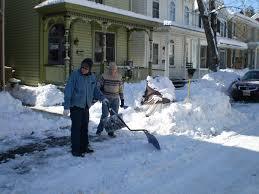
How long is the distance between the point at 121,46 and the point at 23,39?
598cm

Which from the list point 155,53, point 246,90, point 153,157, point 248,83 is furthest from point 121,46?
point 153,157

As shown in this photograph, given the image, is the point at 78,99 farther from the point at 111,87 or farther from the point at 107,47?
the point at 107,47

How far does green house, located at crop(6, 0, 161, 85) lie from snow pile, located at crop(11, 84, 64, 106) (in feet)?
4.44

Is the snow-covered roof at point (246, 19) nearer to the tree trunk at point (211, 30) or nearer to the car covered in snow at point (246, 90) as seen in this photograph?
the tree trunk at point (211, 30)

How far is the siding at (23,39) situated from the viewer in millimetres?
20533

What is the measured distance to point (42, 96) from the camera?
17.0 m

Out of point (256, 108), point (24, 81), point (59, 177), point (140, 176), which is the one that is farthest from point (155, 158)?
point (24, 81)

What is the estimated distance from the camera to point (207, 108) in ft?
39.8

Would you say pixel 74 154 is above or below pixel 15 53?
below

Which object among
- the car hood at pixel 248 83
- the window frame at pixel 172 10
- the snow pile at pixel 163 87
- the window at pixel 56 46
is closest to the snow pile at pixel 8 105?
the snow pile at pixel 163 87

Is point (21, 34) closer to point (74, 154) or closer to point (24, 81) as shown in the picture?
point (24, 81)

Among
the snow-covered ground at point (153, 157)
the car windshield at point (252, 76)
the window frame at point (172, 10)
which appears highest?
the window frame at point (172, 10)

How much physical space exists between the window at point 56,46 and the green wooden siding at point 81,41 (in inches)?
23.7

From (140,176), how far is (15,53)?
Result: 16833 mm
